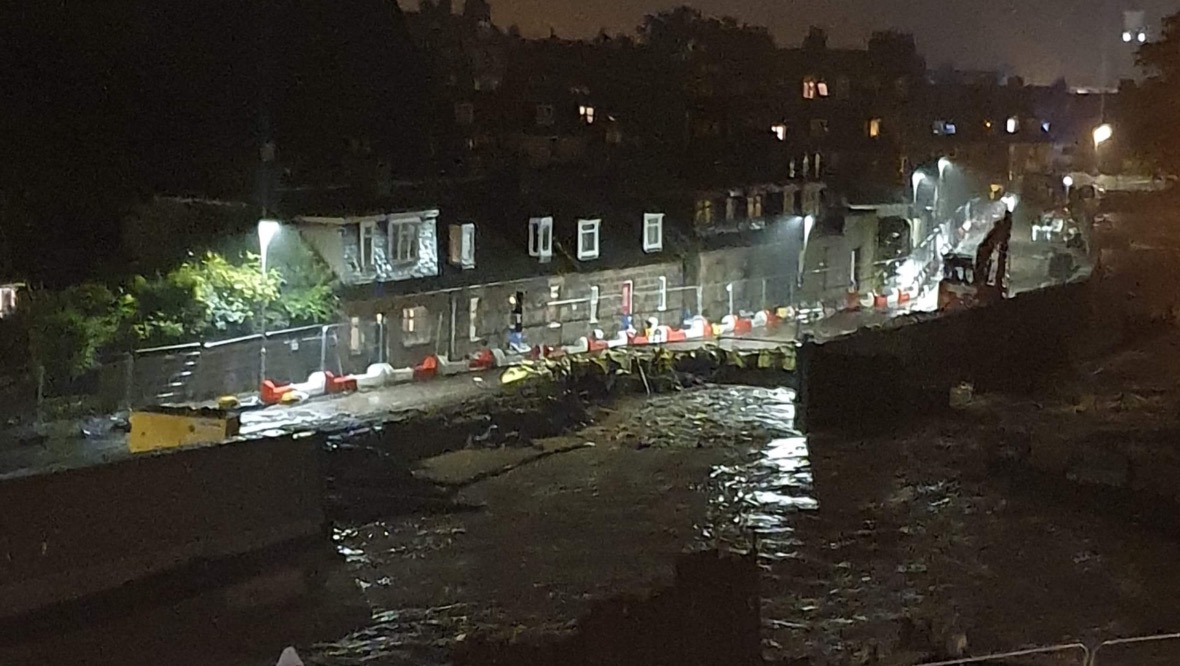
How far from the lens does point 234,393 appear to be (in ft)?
14.9

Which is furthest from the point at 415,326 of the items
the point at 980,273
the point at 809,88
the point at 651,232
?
the point at 809,88

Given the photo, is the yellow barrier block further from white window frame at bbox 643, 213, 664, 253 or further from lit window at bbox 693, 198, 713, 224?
lit window at bbox 693, 198, 713, 224

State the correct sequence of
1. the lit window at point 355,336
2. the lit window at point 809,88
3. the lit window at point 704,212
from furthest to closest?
the lit window at point 809,88 → the lit window at point 704,212 → the lit window at point 355,336

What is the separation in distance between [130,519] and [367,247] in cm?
251

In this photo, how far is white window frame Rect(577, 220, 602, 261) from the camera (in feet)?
18.2

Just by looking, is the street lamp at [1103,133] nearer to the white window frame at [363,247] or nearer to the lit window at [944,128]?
the lit window at [944,128]

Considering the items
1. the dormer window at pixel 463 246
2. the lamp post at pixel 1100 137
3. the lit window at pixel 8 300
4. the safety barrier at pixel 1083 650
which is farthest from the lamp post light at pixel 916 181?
the safety barrier at pixel 1083 650

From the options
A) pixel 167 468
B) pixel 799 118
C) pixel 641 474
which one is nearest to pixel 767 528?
pixel 641 474

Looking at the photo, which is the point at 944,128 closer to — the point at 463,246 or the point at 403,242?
the point at 463,246

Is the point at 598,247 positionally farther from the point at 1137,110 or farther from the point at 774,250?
the point at 1137,110

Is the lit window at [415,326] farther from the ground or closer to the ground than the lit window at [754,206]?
closer to the ground

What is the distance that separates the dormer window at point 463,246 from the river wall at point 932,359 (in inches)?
52.9

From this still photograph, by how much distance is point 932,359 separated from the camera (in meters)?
5.68

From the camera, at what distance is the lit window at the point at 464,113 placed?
5.73m
